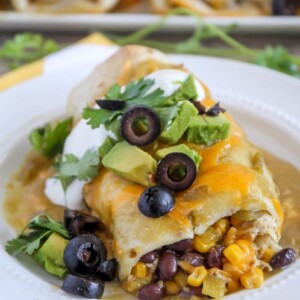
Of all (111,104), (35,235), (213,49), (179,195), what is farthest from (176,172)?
(213,49)

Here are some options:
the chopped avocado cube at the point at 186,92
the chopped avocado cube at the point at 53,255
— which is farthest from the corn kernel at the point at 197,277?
the chopped avocado cube at the point at 186,92

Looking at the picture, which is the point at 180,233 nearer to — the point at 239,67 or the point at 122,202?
the point at 122,202

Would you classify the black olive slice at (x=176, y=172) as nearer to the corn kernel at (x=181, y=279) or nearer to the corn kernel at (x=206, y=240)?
the corn kernel at (x=206, y=240)

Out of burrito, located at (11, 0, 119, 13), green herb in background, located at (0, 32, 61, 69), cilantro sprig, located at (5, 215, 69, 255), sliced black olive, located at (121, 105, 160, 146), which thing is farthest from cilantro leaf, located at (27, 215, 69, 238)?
burrito, located at (11, 0, 119, 13)

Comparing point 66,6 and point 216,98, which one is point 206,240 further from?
point 66,6

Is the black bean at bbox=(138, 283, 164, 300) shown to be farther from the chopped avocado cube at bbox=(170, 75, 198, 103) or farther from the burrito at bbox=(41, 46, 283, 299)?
the chopped avocado cube at bbox=(170, 75, 198, 103)

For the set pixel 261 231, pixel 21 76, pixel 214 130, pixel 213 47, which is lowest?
pixel 213 47

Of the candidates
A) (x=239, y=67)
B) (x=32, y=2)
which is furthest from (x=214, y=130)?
(x=32, y=2)
